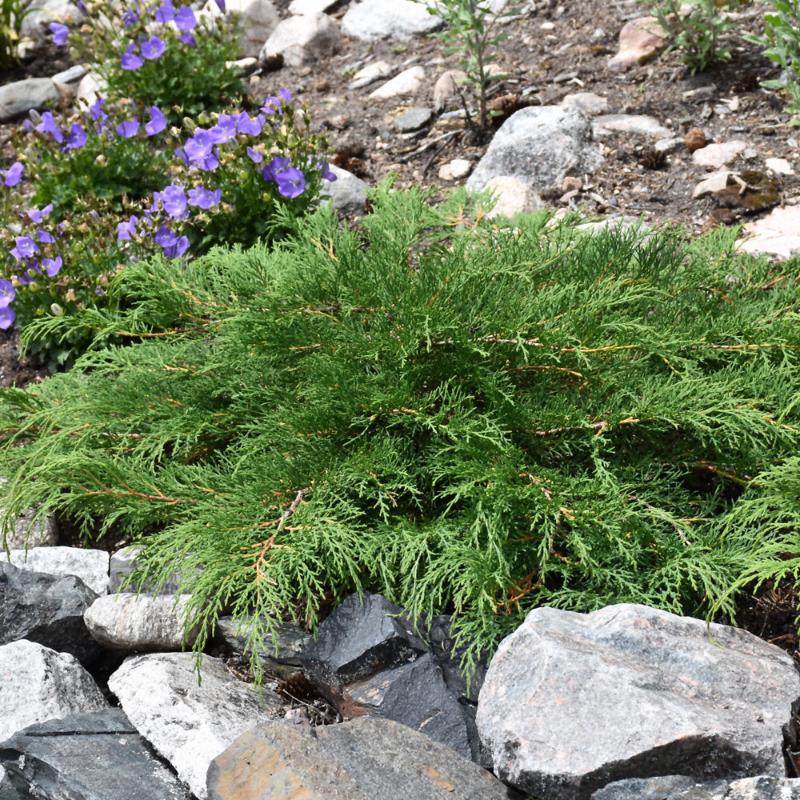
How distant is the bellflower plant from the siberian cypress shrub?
7.61 feet

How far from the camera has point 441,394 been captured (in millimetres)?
2615

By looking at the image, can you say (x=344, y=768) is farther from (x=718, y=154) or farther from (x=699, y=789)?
(x=718, y=154)

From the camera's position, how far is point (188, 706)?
233 centimetres

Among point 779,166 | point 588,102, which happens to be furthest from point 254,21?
point 779,166

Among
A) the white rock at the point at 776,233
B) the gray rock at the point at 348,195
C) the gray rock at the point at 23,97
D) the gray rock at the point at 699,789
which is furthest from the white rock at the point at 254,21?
the gray rock at the point at 699,789

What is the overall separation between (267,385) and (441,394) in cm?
52

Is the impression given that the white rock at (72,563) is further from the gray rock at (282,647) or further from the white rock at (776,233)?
the white rock at (776,233)

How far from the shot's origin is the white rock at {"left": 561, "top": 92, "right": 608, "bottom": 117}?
4711mm

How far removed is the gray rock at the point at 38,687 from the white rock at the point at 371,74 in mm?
3796

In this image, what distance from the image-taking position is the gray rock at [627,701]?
75.1 inches

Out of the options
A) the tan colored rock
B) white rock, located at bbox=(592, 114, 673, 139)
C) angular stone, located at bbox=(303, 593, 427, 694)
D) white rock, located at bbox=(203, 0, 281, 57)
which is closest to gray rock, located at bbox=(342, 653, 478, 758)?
angular stone, located at bbox=(303, 593, 427, 694)

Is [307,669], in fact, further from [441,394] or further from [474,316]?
[474,316]

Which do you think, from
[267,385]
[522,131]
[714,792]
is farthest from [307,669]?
[522,131]

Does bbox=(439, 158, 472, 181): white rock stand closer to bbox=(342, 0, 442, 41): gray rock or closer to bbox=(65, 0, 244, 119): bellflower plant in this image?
bbox=(65, 0, 244, 119): bellflower plant
